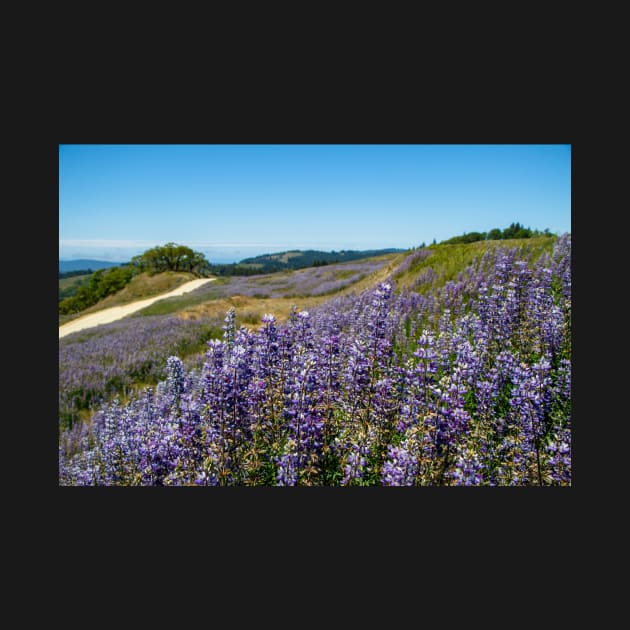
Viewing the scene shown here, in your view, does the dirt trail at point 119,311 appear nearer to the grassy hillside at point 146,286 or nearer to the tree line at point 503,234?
the grassy hillside at point 146,286

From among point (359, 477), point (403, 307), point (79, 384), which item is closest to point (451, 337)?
point (359, 477)

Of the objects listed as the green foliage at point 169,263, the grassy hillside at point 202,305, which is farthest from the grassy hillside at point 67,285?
the green foliage at point 169,263

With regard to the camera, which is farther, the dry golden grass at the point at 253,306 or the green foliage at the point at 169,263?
the green foliage at the point at 169,263

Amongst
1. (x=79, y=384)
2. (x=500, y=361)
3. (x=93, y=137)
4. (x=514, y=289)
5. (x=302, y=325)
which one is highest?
(x=93, y=137)

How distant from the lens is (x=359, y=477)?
3.85 metres

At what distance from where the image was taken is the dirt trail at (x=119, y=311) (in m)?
18.0

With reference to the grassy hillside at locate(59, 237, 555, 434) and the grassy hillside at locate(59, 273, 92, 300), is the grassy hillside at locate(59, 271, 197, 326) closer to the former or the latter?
the grassy hillside at locate(59, 237, 555, 434)

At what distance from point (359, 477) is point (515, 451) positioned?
1578 mm

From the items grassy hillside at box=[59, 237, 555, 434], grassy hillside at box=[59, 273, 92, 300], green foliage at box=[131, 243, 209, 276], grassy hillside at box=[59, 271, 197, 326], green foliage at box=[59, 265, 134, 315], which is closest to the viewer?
grassy hillside at box=[59, 273, 92, 300]

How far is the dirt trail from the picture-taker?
1797 cm

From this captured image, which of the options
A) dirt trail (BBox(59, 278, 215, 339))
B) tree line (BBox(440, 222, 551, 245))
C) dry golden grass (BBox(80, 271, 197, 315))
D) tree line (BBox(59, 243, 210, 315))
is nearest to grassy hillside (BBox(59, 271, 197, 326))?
dry golden grass (BBox(80, 271, 197, 315))

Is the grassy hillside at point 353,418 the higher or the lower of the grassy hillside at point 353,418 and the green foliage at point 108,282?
the lower

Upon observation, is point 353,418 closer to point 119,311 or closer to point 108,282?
point 119,311

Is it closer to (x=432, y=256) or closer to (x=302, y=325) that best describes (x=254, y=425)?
(x=302, y=325)
